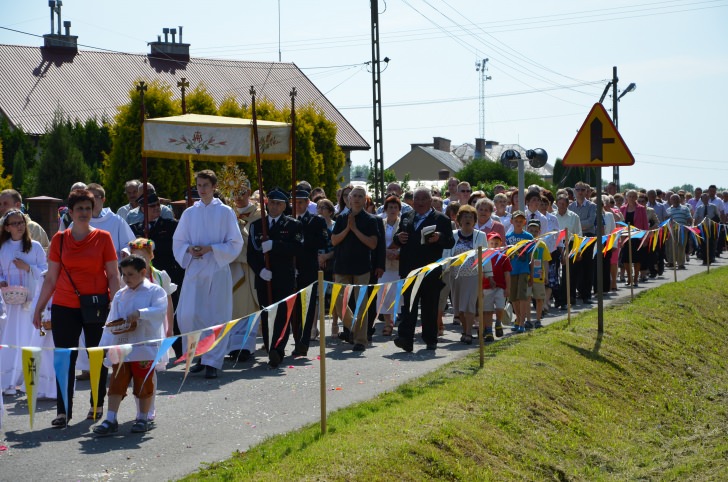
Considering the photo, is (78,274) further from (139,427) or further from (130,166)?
(130,166)

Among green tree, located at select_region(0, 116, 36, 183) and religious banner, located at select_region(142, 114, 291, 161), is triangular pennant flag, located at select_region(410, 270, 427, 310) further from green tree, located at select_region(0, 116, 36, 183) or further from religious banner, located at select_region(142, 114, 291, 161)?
green tree, located at select_region(0, 116, 36, 183)

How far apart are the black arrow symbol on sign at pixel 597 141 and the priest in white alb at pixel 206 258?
14.6 feet

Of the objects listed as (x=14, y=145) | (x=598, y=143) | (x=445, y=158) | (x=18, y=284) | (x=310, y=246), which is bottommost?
(x=18, y=284)

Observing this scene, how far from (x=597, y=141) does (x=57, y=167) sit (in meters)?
28.4

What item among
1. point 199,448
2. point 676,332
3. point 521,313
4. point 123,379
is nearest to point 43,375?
point 123,379


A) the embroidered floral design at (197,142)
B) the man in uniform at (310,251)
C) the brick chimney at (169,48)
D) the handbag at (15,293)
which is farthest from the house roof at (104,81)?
the handbag at (15,293)

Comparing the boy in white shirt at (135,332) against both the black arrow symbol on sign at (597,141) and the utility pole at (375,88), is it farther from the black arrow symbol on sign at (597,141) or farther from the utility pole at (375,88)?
the utility pole at (375,88)

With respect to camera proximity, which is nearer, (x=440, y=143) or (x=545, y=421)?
(x=545, y=421)

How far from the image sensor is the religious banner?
13.4 meters

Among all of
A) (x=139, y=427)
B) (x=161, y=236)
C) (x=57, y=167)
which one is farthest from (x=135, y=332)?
(x=57, y=167)

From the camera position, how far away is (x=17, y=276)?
1052 cm

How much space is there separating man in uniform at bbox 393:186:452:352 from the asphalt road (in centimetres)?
29

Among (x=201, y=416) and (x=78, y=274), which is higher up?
(x=78, y=274)

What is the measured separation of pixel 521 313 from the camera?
49.0ft
